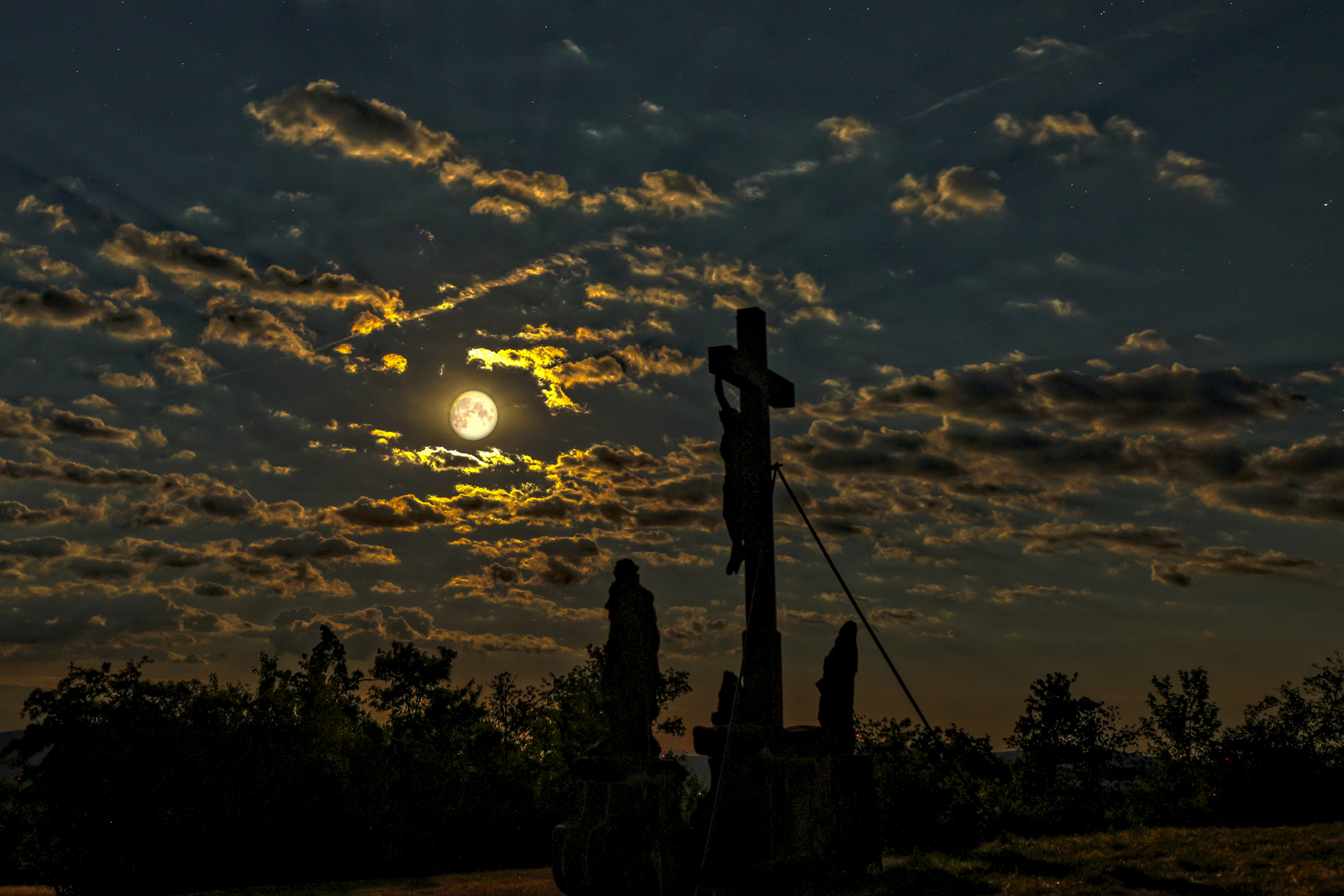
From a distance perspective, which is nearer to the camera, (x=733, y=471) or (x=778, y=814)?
(x=778, y=814)

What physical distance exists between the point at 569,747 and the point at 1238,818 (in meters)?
24.6

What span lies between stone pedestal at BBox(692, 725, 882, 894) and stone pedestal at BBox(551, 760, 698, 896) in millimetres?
653

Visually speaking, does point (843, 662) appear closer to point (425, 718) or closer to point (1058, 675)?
point (425, 718)

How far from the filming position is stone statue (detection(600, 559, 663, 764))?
1229 cm

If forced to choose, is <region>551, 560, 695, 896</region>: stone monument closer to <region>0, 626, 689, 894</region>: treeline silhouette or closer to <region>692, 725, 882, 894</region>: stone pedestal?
<region>692, 725, 882, 894</region>: stone pedestal

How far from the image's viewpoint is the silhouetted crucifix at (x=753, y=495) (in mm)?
13695

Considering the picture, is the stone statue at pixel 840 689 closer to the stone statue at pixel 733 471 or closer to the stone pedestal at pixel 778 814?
the stone pedestal at pixel 778 814

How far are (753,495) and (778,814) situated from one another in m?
4.34

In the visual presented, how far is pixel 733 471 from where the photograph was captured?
47.8 ft

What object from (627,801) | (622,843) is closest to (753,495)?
(627,801)

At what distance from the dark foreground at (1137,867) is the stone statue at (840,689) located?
1814mm

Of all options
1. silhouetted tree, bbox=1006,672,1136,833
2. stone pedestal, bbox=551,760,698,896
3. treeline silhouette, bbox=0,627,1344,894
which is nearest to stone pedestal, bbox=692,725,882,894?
stone pedestal, bbox=551,760,698,896

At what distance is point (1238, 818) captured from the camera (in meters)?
25.2

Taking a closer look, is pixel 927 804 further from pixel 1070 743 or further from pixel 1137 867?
pixel 1070 743
